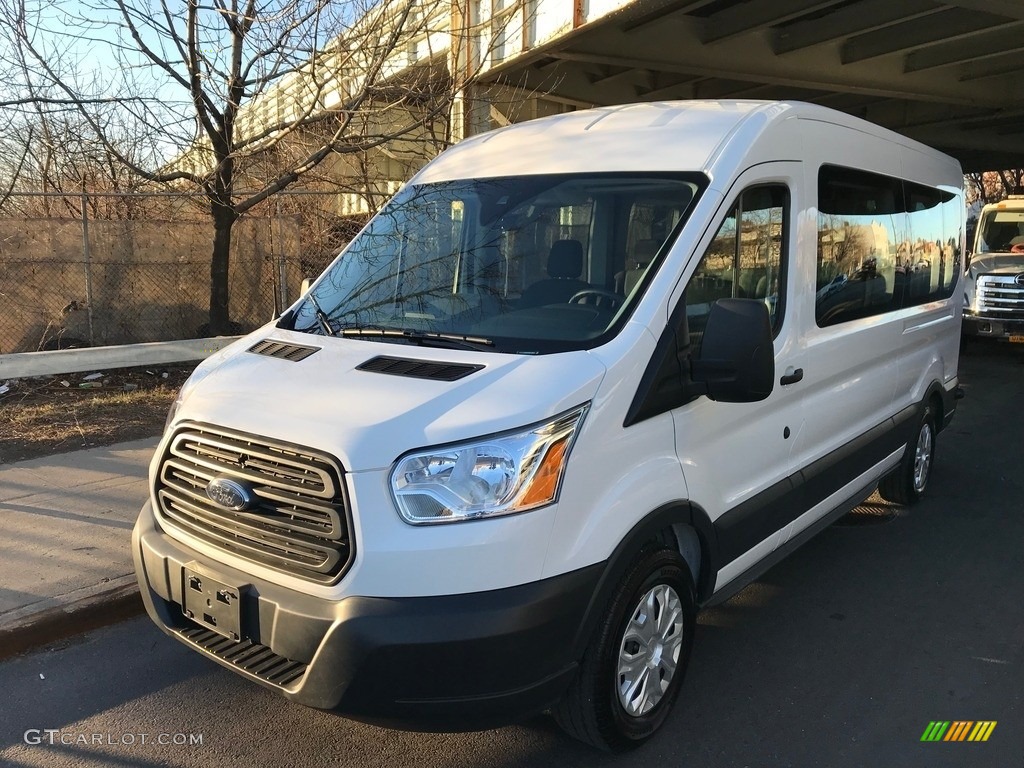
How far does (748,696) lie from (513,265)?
2090mm

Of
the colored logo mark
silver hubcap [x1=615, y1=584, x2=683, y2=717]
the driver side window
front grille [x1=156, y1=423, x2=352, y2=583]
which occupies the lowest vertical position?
the colored logo mark

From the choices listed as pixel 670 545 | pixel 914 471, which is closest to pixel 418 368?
pixel 670 545

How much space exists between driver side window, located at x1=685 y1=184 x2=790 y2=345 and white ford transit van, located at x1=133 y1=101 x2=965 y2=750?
14 millimetres

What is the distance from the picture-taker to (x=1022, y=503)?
19.8ft

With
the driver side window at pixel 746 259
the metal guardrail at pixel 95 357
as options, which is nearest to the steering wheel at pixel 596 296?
the driver side window at pixel 746 259

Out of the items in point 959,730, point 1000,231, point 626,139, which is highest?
point 1000,231

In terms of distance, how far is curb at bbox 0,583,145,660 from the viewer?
377 centimetres

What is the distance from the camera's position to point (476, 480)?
2.51 m

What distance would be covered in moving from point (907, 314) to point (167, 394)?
6.63 m

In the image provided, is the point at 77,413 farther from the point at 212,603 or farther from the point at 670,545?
the point at 670,545

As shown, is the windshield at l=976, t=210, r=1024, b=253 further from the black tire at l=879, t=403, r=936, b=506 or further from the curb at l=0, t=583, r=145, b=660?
the curb at l=0, t=583, r=145, b=660

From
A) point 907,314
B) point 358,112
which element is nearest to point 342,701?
point 907,314

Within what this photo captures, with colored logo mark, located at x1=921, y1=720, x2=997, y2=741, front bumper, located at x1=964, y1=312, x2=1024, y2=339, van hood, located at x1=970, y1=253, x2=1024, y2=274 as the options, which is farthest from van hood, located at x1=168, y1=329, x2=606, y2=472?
van hood, located at x1=970, y1=253, x2=1024, y2=274

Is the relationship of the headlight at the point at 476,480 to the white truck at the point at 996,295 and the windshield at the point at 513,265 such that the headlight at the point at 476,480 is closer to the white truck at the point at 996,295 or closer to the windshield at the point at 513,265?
the windshield at the point at 513,265
